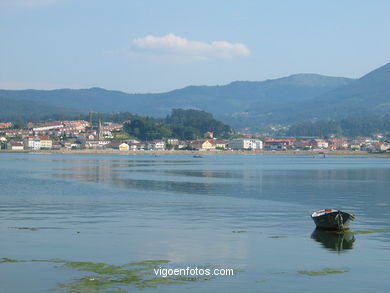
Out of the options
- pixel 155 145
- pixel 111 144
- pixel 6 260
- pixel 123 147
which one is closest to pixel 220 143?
pixel 155 145

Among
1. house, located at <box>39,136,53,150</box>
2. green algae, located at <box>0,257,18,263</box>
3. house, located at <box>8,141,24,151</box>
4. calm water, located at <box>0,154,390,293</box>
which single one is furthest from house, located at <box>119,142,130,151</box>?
green algae, located at <box>0,257,18,263</box>

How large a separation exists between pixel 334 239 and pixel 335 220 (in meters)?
1.18

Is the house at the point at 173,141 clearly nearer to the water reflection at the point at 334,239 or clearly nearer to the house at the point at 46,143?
the house at the point at 46,143

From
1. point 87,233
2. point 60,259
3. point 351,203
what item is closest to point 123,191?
point 351,203

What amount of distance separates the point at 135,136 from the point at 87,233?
171m

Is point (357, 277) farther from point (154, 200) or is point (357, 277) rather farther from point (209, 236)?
point (154, 200)

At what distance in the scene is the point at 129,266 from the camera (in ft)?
53.5

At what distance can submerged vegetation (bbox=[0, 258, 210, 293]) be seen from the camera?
46.4 feet

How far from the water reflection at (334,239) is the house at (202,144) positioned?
160 meters

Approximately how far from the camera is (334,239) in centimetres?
2094

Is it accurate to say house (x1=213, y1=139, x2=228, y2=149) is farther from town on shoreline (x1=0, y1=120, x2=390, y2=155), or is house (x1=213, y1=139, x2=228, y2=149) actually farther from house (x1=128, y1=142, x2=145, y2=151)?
house (x1=128, y1=142, x2=145, y2=151)

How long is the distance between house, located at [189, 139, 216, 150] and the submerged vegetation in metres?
166

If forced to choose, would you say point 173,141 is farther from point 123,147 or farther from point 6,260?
point 6,260

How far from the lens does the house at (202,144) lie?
599ft
